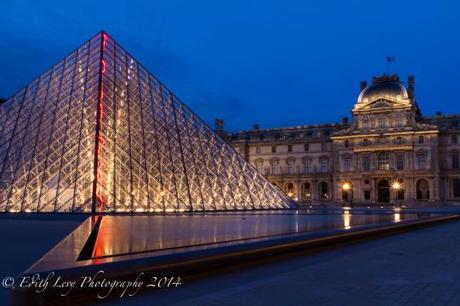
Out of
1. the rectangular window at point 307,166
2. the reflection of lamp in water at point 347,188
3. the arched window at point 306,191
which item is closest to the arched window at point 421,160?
the reflection of lamp in water at point 347,188

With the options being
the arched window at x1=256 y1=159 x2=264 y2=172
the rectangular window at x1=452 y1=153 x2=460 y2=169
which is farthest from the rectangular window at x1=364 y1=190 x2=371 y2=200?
the arched window at x1=256 y1=159 x2=264 y2=172

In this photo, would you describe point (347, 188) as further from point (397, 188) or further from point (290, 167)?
point (290, 167)

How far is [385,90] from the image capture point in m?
54.5

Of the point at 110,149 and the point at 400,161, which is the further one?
the point at 400,161

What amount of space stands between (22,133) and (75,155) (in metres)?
3.68

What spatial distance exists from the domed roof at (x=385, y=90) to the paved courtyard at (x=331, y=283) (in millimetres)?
48779

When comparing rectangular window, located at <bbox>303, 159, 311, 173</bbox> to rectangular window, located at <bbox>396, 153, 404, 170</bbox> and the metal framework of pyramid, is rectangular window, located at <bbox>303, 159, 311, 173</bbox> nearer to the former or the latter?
rectangular window, located at <bbox>396, 153, 404, 170</bbox>

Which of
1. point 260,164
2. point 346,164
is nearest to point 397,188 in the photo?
point 346,164

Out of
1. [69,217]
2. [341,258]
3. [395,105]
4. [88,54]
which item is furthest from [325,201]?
[341,258]

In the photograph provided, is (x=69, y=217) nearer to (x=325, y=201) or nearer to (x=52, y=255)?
(x=52, y=255)

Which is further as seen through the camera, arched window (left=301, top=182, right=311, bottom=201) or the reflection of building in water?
arched window (left=301, top=182, right=311, bottom=201)

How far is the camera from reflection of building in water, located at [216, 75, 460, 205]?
52.7 m

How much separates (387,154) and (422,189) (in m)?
5.27

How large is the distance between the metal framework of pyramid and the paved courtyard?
1109 centimetres
